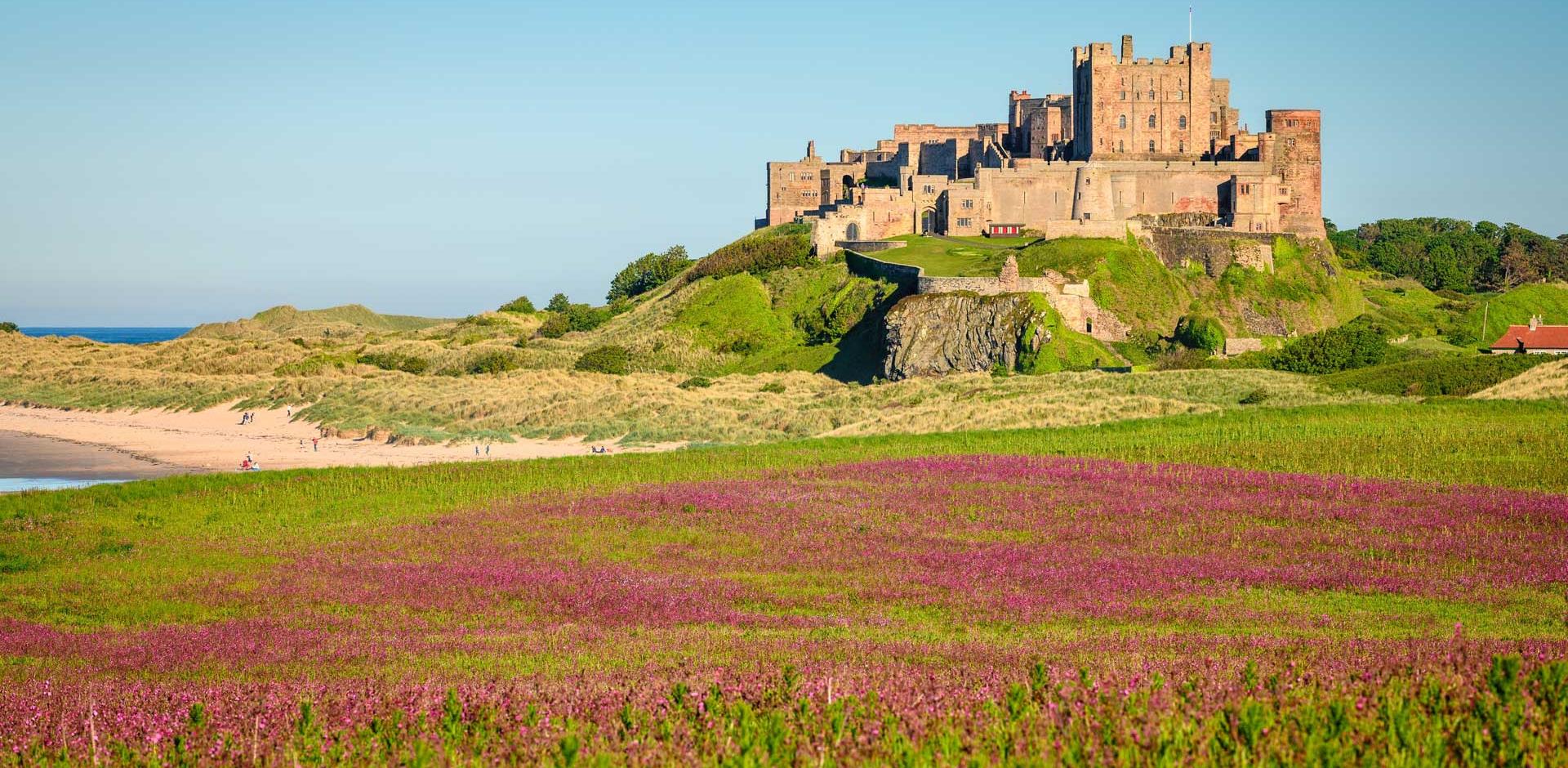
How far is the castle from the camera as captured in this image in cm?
9712

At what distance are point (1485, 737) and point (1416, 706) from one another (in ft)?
2.55

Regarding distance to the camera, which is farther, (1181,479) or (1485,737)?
(1181,479)

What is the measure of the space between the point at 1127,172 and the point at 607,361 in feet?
127

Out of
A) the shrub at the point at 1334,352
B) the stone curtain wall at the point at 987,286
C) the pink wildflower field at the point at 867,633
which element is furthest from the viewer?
the stone curtain wall at the point at 987,286

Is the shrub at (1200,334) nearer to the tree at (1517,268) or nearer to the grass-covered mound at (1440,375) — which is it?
the grass-covered mound at (1440,375)

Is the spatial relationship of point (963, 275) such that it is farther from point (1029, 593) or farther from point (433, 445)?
point (1029, 593)

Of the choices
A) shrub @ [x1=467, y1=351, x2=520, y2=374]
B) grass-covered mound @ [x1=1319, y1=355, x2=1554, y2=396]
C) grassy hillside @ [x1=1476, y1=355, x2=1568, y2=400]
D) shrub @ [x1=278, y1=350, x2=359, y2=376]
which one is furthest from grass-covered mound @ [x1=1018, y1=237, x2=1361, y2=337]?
shrub @ [x1=278, y1=350, x2=359, y2=376]

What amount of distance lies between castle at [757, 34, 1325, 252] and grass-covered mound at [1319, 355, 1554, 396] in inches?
1108

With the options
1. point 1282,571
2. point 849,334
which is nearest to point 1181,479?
point 1282,571

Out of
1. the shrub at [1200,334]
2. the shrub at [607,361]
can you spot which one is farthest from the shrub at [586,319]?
the shrub at [1200,334]

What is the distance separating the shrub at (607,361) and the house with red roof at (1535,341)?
49472 millimetres

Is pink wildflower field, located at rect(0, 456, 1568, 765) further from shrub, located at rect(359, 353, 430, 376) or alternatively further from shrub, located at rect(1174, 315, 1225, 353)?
shrub, located at rect(359, 353, 430, 376)

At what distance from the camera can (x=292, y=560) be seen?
27641mm

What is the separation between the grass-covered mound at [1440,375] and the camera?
5825 cm
